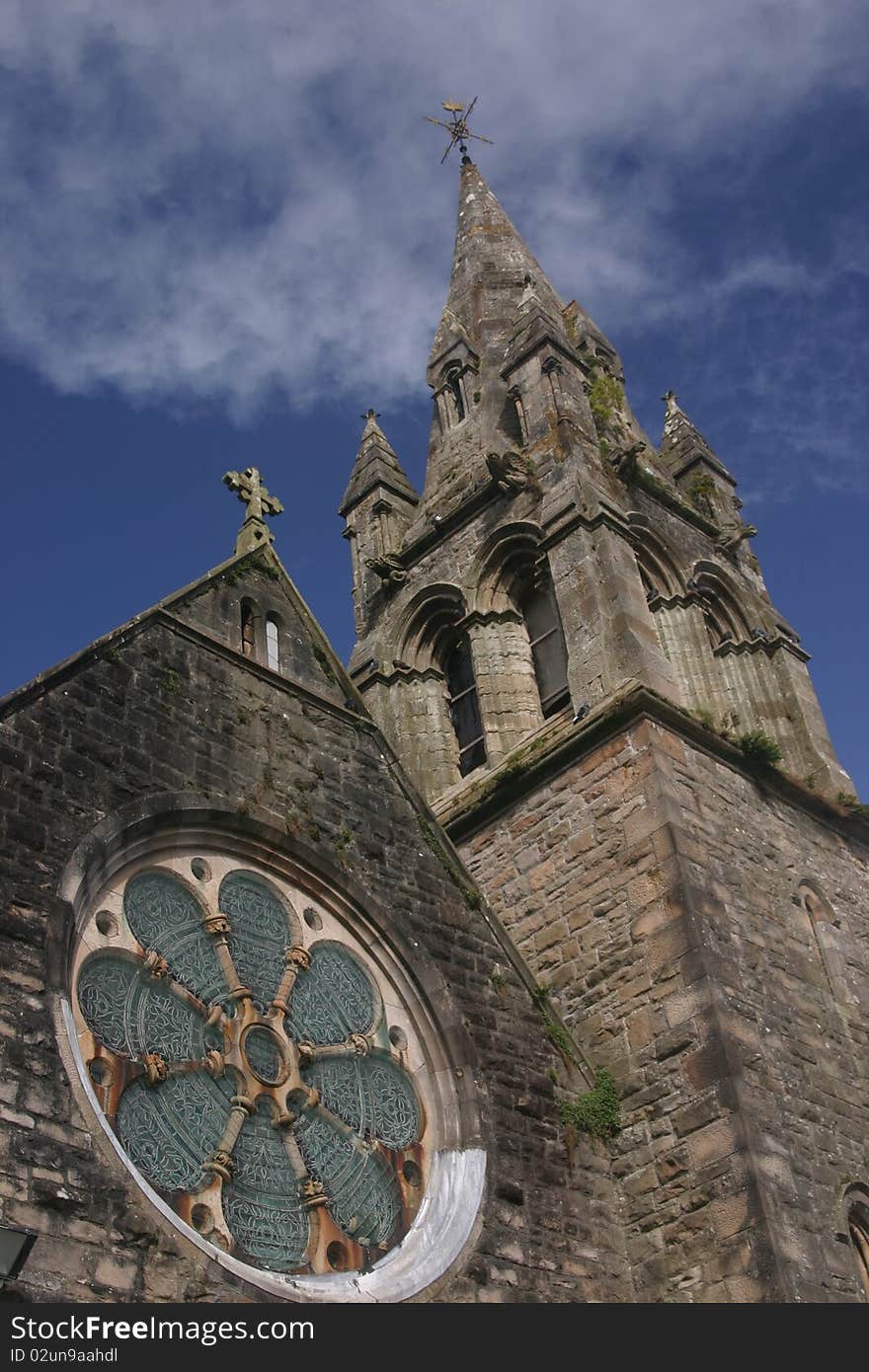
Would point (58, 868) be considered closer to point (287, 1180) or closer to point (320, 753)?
point (287, 1180)

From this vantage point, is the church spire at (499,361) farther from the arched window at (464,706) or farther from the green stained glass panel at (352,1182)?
the green stained glass panel at (352,1182)

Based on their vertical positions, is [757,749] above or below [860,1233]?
above

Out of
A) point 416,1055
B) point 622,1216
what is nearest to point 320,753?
point 416,1055

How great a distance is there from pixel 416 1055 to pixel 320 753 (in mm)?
2198

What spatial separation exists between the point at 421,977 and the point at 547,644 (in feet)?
19.2

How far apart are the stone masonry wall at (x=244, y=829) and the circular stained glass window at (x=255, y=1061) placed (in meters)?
0.39

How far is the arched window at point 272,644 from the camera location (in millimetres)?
10609

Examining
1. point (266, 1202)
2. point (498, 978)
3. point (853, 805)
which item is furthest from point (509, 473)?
point (266, 1202)

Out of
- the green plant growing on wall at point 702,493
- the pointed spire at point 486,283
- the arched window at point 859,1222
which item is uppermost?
the pointed spire at point 486,283

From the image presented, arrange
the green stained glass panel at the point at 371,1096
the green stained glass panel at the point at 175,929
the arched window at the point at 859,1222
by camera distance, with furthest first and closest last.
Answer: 1. the arched window at the point at 859,1222
2. the green stained glass panel at the point at 371,1096
3. the green stained glass panel at the point at 175,929

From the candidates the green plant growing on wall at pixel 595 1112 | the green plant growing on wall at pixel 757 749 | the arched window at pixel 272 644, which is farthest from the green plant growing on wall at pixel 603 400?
the green plant growing on wall at pixel 595 1112

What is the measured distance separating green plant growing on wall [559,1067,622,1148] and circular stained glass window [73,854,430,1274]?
1150mm

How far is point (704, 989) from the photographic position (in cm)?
987

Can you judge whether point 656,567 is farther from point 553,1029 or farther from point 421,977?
point 421,977
